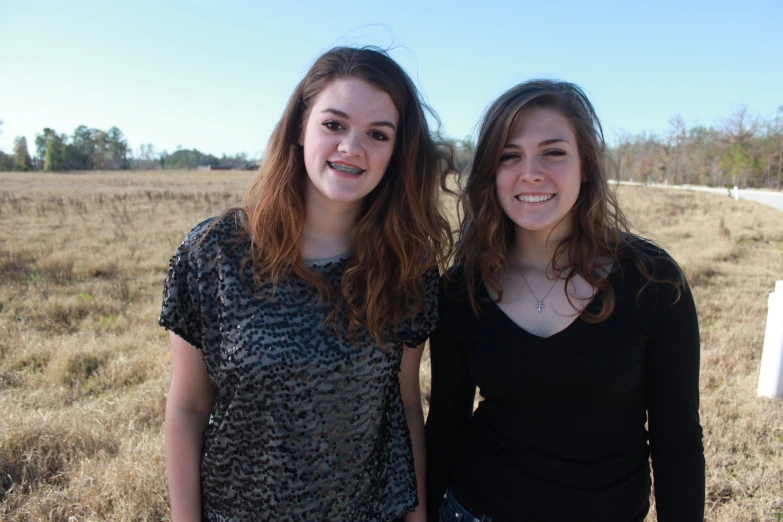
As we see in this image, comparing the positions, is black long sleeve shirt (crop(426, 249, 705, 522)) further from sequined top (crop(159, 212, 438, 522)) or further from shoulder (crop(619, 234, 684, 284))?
sequined top (crop(159, 212, 438, 522))

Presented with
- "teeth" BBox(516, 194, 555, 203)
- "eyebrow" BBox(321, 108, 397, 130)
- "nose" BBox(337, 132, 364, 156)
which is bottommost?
"teeth" BBox(516, 194, 555, 203)

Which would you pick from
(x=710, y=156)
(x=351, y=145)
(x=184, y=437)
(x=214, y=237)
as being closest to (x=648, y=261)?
(x=351, y=145)

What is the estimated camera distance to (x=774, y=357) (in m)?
4.20

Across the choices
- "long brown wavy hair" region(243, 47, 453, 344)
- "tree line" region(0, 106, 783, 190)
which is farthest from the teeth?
"tree line" region(0, 106, 783, 190)

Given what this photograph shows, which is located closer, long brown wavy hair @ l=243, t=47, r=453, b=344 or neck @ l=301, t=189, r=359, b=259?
long brown wavy hair @ l=243, t=47, r=453, b=344

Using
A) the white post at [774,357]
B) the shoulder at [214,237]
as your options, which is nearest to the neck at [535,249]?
the shoulder at [214,237]

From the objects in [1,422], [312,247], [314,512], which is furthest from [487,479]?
[1,422]

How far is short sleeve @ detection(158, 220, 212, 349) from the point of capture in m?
1.49

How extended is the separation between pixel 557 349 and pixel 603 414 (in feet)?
0.76

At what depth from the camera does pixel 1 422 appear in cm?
337

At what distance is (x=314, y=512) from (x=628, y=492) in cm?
→ 94

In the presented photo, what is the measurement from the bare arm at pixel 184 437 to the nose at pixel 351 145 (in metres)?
0.75

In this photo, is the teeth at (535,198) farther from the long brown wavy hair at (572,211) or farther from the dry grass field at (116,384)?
the dry grass field at (116,384)

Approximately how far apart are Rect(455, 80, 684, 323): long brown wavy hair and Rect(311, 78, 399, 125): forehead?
449 mm
